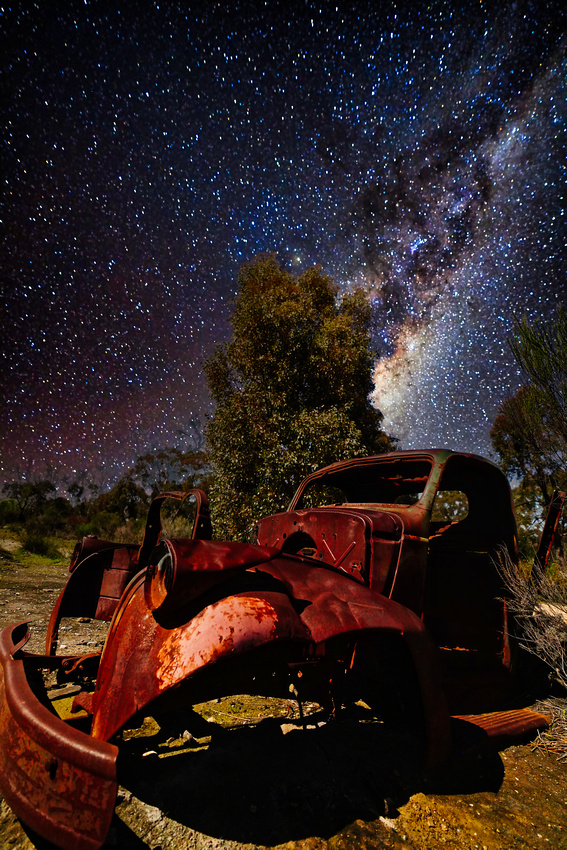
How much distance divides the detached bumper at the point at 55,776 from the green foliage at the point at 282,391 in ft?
24.1

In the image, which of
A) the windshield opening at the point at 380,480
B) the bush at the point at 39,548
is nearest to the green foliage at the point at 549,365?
the windshield opening at the point at 380,480

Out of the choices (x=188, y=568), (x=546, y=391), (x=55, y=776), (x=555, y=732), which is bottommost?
(x=555, y=732)

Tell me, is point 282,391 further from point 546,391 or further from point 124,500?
point 124,500

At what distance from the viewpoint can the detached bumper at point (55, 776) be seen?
1.08 metres

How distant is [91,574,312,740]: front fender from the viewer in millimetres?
1295

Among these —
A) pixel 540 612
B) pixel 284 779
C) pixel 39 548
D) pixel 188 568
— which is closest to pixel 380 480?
pixel 540 612

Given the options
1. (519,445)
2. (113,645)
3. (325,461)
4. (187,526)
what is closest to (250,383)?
(325,461)

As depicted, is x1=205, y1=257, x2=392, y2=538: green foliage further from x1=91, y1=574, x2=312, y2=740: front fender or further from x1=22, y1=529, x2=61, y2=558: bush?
x1=91, y1=574, x2=312, y2=740: front fender

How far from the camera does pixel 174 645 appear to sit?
54.2 inches

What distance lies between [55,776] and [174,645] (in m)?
0.46

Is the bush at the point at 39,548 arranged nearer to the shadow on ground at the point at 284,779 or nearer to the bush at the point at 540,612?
the shadow on ground at the point at 284,779

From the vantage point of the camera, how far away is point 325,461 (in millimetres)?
8562

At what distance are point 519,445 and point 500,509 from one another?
1674 centimetres

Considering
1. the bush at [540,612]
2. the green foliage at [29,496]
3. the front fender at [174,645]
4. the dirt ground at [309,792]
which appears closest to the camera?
the front fender at [174,645]
